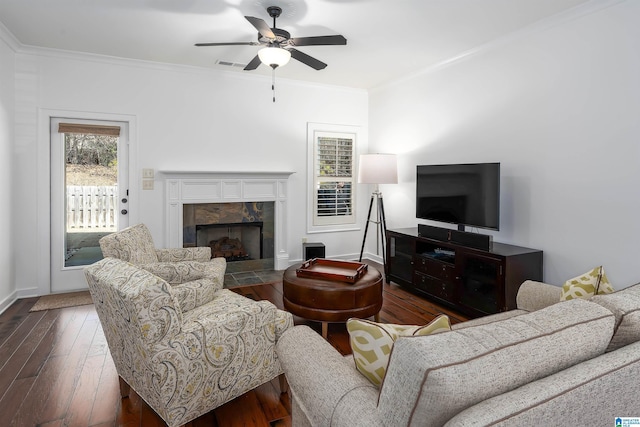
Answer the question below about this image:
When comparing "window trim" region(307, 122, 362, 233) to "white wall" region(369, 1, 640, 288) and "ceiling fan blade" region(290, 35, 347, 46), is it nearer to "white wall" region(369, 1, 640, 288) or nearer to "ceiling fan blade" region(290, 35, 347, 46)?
"white wall" region(369, 1, 640, 288)

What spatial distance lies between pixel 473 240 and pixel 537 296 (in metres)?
1.22

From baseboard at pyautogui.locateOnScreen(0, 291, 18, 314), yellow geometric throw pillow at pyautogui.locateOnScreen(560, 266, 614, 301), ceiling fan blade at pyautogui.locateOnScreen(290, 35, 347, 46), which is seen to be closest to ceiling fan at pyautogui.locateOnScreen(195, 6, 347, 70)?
ceiling fan blade at pyautogui.locateOnScreen(290, 35, 347, 46)

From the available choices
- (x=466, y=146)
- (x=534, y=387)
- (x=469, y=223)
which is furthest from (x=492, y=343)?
(x=466, y=146)

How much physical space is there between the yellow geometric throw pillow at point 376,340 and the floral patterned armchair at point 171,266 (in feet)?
4.34

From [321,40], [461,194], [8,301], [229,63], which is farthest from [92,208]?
[461,194]

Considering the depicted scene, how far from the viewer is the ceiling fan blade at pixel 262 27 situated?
2.64 metres

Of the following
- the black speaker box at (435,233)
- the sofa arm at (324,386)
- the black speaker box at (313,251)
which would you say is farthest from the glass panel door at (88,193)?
the sofa arm at (324,386)

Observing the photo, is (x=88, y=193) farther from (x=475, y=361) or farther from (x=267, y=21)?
(x=475, y=361)

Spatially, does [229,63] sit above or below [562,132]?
above

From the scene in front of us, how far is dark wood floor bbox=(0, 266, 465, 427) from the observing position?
6.71 ft

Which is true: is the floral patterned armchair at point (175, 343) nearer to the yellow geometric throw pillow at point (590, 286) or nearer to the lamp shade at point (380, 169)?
the yellow geometric throw pillow at point (590, 286)

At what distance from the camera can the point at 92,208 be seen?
4395 millimetres

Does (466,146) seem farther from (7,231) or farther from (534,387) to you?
(7,231)

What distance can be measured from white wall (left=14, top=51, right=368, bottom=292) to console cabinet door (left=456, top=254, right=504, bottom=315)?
2.47 m
